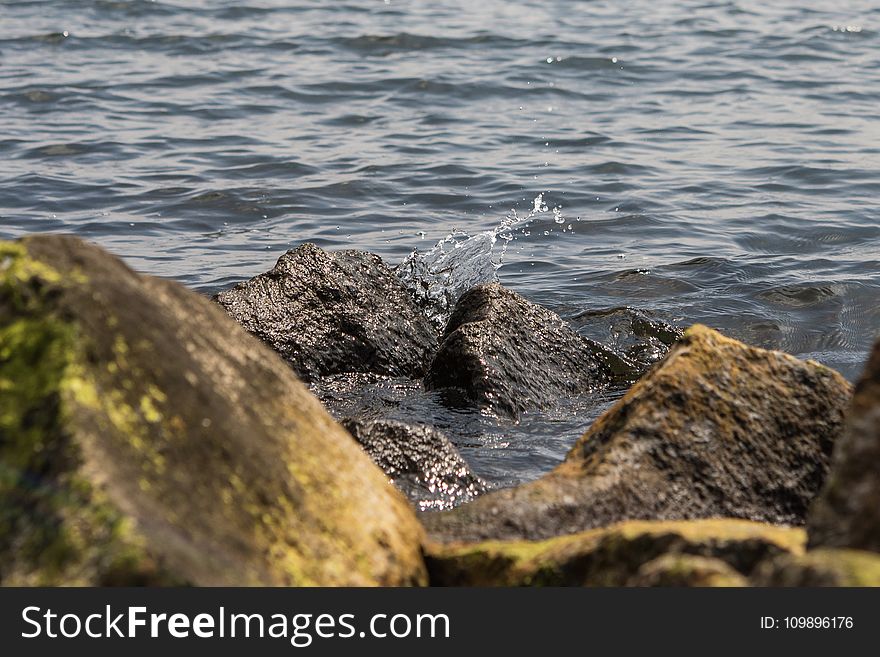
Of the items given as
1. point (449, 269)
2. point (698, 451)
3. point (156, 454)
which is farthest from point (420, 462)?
point (449, 269)

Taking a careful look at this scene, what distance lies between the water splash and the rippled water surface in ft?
1.23

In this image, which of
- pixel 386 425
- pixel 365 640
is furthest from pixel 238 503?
pixel 386 425

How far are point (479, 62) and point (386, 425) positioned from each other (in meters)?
11.3

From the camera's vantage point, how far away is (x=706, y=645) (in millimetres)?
2771

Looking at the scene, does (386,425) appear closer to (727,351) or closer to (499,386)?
(499,386)

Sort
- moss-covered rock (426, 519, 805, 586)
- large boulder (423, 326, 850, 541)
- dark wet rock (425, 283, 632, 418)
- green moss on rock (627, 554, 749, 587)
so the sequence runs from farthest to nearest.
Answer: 1. dark wet rock (425, 283, 632, 418)
2. large boulder (423, 326, 850, 541)
3. moss-covered rock (426, 519, 805, 586)
4. green moss on rock (627, 554, 749, 587)

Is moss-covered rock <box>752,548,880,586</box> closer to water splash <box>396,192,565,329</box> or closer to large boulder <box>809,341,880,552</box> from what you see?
large boulder <box>809,341,880,552</box>

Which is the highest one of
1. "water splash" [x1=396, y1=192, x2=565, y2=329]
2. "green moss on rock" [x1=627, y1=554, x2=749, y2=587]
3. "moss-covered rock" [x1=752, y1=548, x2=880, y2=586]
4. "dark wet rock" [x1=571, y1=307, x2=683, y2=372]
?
"moss-covered rock" [x1=752, y1=548, x2=880, y2=586]

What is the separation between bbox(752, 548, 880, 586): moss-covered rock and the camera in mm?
2535

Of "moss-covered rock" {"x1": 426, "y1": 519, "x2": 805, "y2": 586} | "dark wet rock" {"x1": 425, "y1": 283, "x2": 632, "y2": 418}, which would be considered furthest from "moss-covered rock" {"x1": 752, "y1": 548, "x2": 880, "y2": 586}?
"dark wet rock" {"x1": 425, "y1": 283, "x2": 632, "y2": 418}

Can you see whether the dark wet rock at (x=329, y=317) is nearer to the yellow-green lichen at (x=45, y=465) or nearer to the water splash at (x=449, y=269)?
the water splash at (x=449, y=269)

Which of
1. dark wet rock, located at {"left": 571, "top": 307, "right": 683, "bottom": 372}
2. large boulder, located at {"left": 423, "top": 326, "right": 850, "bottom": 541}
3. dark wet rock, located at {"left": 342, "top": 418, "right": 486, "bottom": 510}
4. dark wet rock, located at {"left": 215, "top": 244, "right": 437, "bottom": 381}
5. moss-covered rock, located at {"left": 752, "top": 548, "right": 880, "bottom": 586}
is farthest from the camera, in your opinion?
dark wet rock, located at {"left": 571, "top": 307, "right": 683, "bottom": 372}

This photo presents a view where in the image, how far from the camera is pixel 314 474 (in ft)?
10.6

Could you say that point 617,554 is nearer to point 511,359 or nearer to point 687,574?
point 687,574
